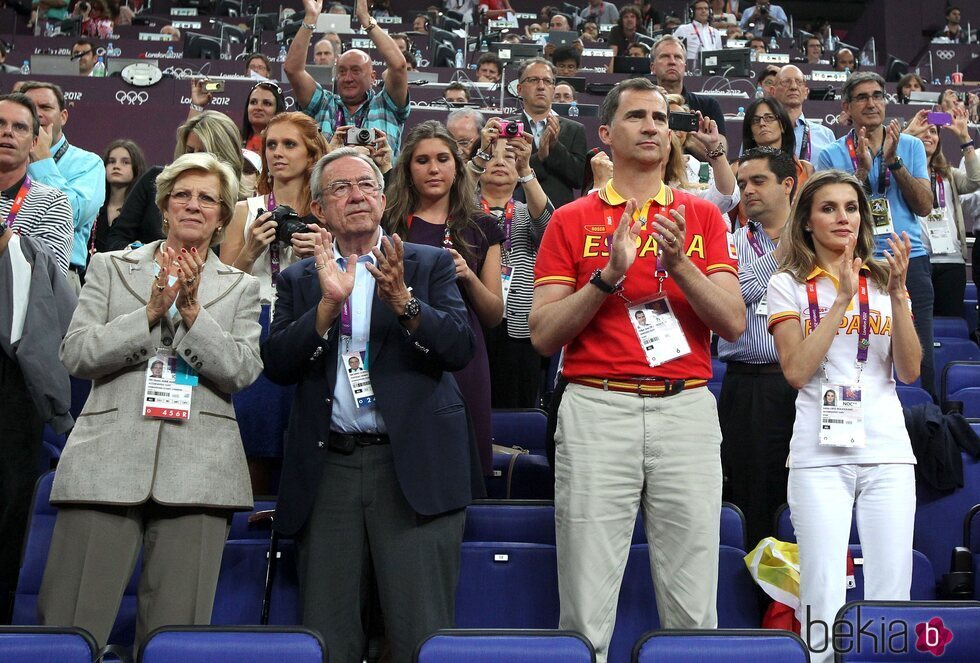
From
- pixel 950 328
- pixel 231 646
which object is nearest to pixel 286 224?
pixel 231 646

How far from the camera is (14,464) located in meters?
3.29

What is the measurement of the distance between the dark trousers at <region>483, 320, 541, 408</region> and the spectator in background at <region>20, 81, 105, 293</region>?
1.59 meters

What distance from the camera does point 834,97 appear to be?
30.8 feet

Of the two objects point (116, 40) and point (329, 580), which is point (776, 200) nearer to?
point (329, 580)

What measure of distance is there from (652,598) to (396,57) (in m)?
2.88

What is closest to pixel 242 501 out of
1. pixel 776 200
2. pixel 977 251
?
pixel 776 200

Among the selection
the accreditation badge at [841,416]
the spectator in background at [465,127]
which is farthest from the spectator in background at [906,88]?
the accreditation badge at [841,416]

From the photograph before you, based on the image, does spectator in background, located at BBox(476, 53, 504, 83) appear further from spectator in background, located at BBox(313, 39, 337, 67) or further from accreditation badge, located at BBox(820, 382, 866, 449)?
accreditation badge, located at BBox(820, 382, 866, 449)

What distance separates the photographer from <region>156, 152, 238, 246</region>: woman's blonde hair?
3006mm

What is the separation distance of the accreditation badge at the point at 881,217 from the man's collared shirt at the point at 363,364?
8.09 feet

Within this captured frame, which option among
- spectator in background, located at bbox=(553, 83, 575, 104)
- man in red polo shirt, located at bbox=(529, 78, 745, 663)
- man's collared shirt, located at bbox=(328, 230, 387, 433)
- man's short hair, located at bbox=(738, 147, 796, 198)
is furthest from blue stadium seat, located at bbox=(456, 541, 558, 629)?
spectator in background, located at bbox=(553, 83, 575, 104)

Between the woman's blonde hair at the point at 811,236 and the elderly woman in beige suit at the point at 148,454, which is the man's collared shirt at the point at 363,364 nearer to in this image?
the elderly woman in beige suit at the point at 148,454

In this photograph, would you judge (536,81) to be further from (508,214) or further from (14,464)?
(14,464)

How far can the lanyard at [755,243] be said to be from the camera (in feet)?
13.1
